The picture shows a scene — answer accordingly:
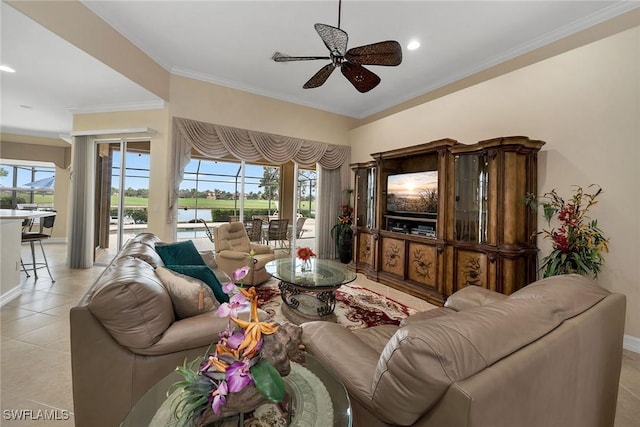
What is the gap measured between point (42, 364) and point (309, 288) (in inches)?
88.0

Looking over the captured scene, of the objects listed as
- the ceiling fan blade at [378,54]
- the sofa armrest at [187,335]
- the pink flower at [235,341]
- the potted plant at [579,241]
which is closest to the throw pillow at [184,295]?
the sofa armrest at [187,335]

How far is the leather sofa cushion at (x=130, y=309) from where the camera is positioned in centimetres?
130

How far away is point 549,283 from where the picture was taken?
4.50 ft

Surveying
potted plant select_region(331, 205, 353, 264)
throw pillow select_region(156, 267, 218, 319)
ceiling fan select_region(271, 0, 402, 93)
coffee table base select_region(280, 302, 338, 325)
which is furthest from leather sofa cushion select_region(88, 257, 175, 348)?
potted plant select_region(331, 205, 353, 264)

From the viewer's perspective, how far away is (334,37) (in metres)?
2.28

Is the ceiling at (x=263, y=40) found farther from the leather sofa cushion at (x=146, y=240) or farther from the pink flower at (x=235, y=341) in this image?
the pink flower at (x=235, y=341)

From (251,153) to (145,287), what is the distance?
157 inches

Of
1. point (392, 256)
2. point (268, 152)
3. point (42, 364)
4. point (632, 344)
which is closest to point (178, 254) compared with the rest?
point (42, 364)

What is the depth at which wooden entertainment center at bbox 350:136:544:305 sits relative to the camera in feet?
10.2

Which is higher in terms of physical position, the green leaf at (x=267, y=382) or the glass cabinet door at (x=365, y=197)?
the glass cabinet door at (x=365, y=197)

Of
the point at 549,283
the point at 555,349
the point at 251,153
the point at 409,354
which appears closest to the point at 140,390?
the point at 409,354

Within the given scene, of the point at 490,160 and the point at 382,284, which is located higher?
the point at 490,160

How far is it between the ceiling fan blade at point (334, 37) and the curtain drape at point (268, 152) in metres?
2.92

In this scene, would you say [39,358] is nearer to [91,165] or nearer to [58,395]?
[58,395]
